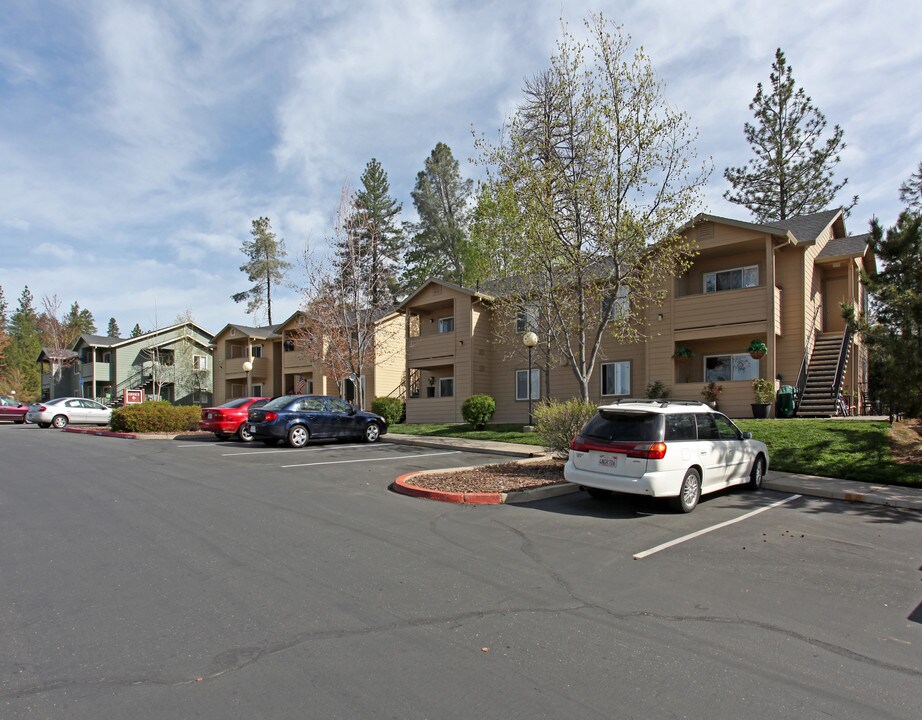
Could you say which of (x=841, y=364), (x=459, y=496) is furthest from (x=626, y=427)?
(x=841, y=364)

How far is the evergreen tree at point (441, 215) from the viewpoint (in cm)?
4600

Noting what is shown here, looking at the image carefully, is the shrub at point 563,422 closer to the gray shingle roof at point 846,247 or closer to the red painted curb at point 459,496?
the red painted curb at point 459,496

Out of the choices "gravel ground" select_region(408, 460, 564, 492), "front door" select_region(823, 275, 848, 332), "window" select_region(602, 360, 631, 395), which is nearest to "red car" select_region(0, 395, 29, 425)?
"window" select_region(602, 360, 631, 395)

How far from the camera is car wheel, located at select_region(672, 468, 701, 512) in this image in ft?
28.2

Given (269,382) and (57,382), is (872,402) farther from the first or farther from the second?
(57,382)

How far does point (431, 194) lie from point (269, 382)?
61.0ft

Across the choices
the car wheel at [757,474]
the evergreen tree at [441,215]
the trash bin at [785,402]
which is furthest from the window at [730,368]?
the evergreen tree at [441,215]

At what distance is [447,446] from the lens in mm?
18047

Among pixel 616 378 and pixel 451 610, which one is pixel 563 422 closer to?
pixel 451 610

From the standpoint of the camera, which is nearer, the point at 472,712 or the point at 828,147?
the point at 472,712

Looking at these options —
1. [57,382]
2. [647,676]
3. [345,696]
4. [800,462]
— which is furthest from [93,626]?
[57,382]

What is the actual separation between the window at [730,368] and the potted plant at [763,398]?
1046 millimetres

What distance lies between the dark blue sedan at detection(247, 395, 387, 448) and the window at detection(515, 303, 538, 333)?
6194mm

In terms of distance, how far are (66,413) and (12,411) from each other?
9473 mm
